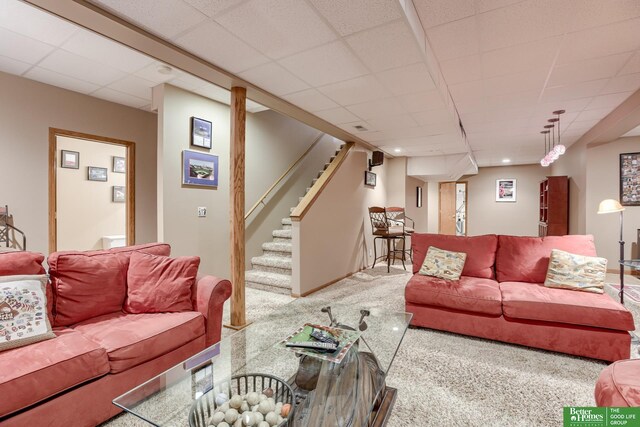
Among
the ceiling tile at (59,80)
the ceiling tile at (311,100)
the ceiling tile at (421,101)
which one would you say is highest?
the ceiling tile at (59,80)

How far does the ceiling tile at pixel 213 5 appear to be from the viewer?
183 cm

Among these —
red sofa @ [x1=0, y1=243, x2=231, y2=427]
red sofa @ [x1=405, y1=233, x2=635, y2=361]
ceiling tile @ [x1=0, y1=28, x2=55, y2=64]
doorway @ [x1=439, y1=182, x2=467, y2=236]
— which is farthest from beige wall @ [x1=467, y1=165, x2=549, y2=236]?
ceiling tile @ [x1=0, y1=28, x2=55, y2=64]

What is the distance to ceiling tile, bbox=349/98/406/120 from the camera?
11.4 feet

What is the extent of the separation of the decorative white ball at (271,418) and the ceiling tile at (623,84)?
4.27 meters

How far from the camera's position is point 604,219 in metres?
5.18

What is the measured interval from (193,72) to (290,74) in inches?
34.2

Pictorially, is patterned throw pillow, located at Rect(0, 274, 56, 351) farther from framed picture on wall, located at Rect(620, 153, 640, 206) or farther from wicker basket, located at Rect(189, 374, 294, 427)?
framed picture on wall, located at Rect(620, 153, 640, 206)

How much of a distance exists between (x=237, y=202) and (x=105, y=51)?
5.94 feet

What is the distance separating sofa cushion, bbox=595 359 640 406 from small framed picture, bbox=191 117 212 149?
3.95 meters

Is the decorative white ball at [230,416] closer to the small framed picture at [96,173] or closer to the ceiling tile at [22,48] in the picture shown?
the ceiling tile at [22,48]

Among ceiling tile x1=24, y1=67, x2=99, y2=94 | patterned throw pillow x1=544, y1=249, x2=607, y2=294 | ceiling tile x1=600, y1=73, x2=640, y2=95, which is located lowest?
patterned throw pillow x1=544, y1=249, x2=607, y2=294

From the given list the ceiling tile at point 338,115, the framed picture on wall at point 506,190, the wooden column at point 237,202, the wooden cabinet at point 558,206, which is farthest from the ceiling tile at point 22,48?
the framed picture on wall at point 506,190

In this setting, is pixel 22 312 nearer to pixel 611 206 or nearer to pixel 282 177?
pixel 282 177

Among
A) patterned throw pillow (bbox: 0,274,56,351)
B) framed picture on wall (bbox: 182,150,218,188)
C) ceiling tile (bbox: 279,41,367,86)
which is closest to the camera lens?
patterned throw pillow (bbox: 0,274,56,351)
